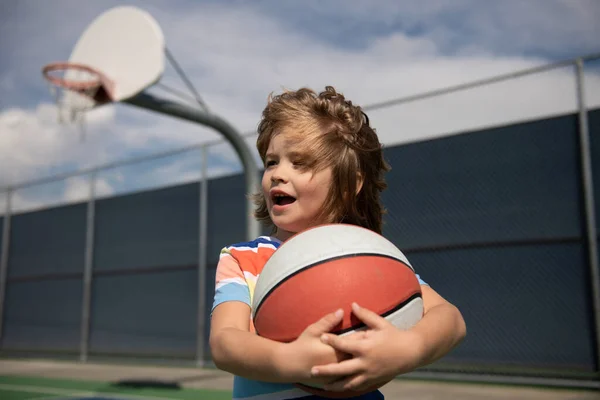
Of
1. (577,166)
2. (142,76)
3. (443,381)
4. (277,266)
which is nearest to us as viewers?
(277,266)

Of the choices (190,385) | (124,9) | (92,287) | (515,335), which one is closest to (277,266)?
(515,335)

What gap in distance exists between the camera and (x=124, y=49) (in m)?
9.65

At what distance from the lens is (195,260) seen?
35.5 feet

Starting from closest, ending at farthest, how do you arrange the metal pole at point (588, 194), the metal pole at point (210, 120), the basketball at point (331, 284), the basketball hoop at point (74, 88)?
the basketball at point (331, 284) → the metal pole at point (588, 194) → the metal pole at point (210, 120) → the basketball hoop at point (74, 88)

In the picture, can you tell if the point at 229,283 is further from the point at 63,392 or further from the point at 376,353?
the point at 63,392

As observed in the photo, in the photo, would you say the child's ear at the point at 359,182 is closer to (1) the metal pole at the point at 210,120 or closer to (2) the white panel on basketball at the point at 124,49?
(1) the metal pole at the point at 210,120

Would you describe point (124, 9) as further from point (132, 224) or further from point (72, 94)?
point (132, 224)

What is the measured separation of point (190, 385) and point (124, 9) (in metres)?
5.99

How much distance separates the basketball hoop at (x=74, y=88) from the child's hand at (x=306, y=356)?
9.24m

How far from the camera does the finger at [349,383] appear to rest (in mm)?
1198

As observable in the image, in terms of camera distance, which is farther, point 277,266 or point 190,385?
point 190,385

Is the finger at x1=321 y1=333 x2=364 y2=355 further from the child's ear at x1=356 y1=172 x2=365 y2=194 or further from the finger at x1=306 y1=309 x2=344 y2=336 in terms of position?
the child's ear at x1=356 y1=172 x2=365 y2=194

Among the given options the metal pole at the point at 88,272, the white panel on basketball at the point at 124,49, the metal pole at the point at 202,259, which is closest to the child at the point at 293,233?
the white panel on basketball at the point at 124,49

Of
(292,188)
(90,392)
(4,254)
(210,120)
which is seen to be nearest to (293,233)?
(292,188)
